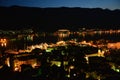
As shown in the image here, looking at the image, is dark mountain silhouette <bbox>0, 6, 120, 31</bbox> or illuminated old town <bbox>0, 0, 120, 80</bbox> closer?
illuminated old town <bbox>0, 0, 120, 80</bbox>

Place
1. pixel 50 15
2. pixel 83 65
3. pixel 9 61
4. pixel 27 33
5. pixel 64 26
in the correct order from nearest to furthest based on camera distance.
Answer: pixel 83 65
pixel 9 61
pixel 27 33
pixel 64 26
pixel 50 15

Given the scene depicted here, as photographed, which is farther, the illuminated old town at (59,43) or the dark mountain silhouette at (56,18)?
the dark mountain silhouette at (56,18)

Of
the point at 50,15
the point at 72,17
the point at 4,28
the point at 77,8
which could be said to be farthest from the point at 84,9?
the point at 4,28

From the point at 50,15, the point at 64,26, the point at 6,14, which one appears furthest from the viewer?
the point at 50,15

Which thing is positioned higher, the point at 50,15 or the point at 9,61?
the point at 50,15

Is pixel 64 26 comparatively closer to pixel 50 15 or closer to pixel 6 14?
pixel 50 15

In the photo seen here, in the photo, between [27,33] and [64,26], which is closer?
[27,33]

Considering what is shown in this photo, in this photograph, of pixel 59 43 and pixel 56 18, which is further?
pixel 56 18
